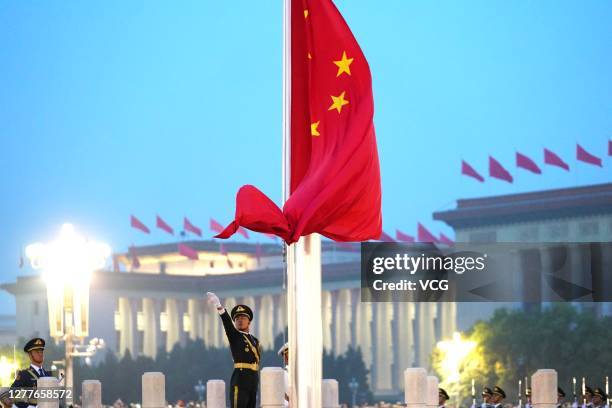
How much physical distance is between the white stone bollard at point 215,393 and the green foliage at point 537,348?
4937cm

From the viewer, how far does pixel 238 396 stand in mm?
13031

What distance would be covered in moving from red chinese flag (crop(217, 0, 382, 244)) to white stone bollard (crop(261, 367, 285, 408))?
1.30m

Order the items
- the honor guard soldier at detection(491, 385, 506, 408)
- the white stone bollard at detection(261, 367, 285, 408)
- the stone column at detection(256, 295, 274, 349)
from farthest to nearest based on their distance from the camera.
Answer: the stone column at detection(256, 295, 274, 349), the honor guard soldier at detection(491, 385, 506, 408), the white stone bollard at detection(261, 367, 285, 408)

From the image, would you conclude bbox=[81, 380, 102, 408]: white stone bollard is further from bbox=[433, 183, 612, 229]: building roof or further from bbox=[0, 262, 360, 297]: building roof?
bbox=[0, 262, 360, 297]: building roof

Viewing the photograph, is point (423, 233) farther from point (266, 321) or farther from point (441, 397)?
point (441, 397)

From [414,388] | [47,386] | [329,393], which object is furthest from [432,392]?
[47,386]

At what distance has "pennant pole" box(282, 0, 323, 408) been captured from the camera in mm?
11430

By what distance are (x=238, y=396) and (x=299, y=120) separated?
2.45 metres

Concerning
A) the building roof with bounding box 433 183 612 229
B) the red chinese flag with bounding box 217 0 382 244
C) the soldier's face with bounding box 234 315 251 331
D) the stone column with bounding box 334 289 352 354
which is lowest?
the soldier's face with bounding box 234 315 251 331

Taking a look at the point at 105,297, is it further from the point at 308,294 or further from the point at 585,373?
the point at 308,294

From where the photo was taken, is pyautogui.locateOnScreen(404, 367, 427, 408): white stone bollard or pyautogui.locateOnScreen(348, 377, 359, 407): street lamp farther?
pyautogui.locateOnScreen(348, 377, 359, 407): street lamp

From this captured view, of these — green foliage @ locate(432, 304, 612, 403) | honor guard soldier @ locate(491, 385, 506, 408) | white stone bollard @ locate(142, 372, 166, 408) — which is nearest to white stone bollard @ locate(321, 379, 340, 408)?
white stone bollard @ locate(142, 372, 166, 408)

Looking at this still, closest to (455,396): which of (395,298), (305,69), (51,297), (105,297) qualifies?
(105,297)

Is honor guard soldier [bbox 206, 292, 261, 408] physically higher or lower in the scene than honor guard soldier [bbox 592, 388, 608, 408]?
higher
